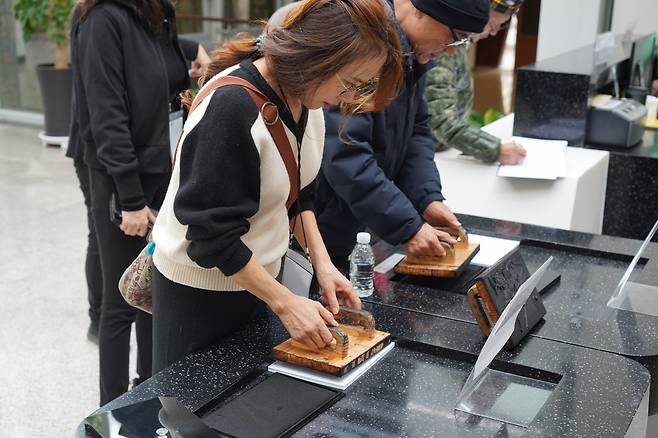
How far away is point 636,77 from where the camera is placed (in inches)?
167

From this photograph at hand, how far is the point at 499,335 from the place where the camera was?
4.86ft

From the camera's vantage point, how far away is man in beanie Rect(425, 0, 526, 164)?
304 cm

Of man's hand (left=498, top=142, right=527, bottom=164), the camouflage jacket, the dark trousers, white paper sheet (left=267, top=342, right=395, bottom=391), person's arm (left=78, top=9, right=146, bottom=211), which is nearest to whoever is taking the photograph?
white paper sheet (left=267, top=342, right=395, bottom=391)

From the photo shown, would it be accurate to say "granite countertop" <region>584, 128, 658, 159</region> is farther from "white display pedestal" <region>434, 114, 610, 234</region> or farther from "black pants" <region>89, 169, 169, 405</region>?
"black pants" <region>89, 169, 169, 405</region>

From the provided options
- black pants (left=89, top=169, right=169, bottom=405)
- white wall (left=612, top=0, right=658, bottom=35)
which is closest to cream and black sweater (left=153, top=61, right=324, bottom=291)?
black pants (left=89, top=169, right=169, bottom=405)

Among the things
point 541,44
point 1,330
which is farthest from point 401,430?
point 541,44

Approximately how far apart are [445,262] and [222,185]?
2.59 ft

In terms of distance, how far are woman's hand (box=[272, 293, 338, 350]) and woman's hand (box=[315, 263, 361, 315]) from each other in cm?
19

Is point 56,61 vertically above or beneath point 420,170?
beneath

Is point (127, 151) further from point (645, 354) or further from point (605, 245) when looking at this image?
point (645, 354)

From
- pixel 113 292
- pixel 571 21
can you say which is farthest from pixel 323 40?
pixel 571 21

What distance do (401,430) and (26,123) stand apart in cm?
673

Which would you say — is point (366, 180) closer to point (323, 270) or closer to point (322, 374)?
point (323, 270)

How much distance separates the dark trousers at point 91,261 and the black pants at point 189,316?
4.25ft
